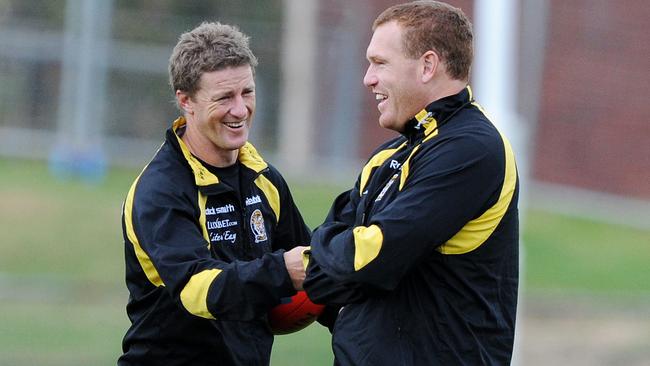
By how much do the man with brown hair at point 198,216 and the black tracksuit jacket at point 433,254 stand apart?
0.42 m

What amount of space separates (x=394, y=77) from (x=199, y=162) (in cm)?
91

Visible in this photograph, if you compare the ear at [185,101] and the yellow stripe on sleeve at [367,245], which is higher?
the ear at [185,101]

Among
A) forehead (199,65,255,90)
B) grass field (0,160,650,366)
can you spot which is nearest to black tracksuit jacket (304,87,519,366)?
forehead (199,65,255,90)

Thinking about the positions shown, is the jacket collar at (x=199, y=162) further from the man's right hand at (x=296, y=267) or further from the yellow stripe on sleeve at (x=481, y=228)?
the yellow stripe on sleeve at (x=481, y=228)

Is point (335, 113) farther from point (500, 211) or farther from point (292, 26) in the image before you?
point (500, 211)

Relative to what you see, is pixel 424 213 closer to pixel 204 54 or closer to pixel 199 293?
pixel 199 293

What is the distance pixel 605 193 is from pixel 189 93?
13.9 meters

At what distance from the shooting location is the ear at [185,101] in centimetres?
474

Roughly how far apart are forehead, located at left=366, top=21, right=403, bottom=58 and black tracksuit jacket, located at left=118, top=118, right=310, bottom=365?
31.3 inches

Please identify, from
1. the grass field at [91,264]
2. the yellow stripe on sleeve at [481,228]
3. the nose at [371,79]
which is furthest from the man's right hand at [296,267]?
the grass field at [91,264]

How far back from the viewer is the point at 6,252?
46.2ft

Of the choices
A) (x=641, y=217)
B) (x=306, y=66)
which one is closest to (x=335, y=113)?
(x=306, y=66)

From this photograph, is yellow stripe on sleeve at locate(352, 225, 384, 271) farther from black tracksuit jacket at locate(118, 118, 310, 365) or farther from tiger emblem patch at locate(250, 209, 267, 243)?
tiger emblem patch at locate(250, 209, 267, 243)

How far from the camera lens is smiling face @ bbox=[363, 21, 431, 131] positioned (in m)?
4.20
